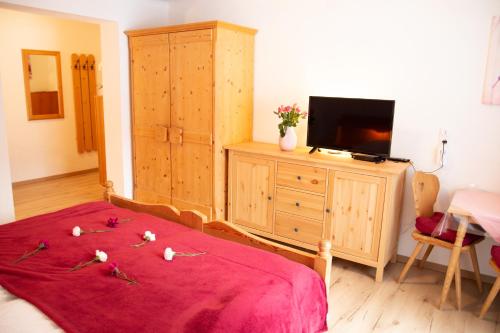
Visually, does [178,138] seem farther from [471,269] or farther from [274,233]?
[471,269]

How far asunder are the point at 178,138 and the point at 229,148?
23.7 inches

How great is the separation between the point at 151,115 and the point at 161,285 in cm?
287

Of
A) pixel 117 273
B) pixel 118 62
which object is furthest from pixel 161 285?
pixel 118 62

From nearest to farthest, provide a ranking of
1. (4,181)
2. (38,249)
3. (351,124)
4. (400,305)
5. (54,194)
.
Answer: (38,249), (400,305), (351,124), (4,181), (54,194)

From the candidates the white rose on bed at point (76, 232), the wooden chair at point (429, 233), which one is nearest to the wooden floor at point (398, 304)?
the wooden chair at point (429, 233)

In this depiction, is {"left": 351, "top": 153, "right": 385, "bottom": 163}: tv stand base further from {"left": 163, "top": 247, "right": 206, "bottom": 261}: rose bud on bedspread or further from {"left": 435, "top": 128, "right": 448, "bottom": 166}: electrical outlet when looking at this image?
→ {"left": 163, "top": 247, "right": 206, "bottom": 261}: rose bud on bedspread

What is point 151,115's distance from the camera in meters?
4.24

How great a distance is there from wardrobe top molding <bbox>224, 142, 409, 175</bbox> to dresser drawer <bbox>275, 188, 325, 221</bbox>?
0.30 m

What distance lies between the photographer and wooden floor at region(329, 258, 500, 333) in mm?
2543

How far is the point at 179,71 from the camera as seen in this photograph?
3.91m

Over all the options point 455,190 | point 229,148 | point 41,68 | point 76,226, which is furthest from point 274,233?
point 41,68

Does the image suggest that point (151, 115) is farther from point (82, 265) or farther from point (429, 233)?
point (429, 233)

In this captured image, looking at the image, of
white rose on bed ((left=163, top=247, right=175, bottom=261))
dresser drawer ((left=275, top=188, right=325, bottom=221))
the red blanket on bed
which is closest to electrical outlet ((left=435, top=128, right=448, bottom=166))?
dresser drawer ((left=275, top=188, right=325, bottom=221))

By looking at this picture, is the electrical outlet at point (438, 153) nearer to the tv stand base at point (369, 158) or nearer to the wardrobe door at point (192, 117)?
the tv stand base at point (369, 158)
